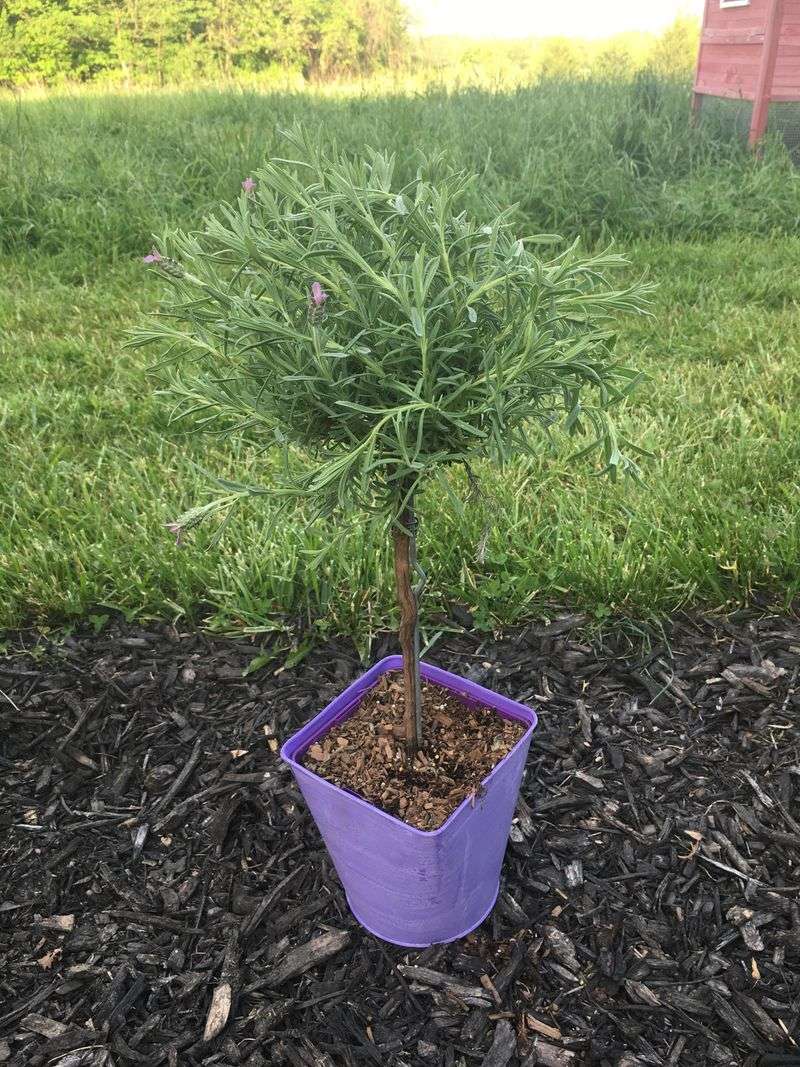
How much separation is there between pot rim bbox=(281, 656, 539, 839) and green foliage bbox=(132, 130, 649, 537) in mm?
532

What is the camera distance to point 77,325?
469 cm

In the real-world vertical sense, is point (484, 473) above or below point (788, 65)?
below

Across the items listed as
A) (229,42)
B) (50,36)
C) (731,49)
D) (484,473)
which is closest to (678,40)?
(229,42)

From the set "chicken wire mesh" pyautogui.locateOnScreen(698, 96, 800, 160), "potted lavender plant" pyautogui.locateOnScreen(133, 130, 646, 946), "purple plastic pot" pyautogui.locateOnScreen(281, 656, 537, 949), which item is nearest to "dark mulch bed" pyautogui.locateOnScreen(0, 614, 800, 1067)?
"purple plastic pot" pyautogui.locateOnScreen(281, 656, 537, 949)

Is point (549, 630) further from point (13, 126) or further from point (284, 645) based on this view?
point (13, 126)

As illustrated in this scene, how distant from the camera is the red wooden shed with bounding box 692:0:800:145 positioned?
673 centimetres

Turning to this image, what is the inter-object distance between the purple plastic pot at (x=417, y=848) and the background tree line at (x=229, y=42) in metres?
15.3

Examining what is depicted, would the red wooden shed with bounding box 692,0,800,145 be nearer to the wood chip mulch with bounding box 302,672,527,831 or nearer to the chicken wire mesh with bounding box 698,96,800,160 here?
the chicken wire mesh with bounding box 698,96,800,160

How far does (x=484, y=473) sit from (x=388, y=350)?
5.99 ft

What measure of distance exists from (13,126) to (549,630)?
731 centimetres

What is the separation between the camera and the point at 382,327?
1.21 m

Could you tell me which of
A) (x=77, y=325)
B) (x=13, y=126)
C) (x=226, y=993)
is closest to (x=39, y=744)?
(x=226, y=993)

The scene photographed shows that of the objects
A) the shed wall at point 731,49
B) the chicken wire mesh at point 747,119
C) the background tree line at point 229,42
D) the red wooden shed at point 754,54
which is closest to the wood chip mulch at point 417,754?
the chicken wire mesh at point 747,119

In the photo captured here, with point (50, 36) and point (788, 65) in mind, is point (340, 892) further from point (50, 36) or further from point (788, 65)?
point (50, 36)
